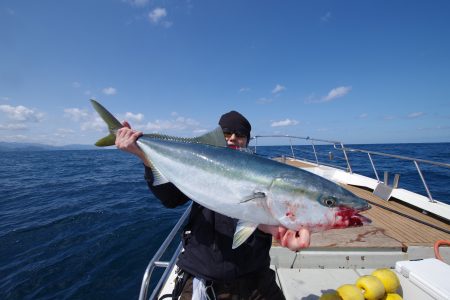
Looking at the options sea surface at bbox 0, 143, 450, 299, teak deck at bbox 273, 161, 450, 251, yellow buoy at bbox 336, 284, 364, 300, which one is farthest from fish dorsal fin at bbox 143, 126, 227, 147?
sea surface at bbox 0, 143, 450, 299

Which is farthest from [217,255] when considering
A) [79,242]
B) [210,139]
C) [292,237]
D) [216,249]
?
[79,242]

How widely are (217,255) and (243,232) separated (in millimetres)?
676

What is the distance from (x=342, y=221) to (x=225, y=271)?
1354 millimetres

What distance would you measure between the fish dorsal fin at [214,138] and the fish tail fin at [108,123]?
1.19 m

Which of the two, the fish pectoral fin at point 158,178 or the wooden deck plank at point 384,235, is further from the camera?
the wooden deck plank at point 384,235

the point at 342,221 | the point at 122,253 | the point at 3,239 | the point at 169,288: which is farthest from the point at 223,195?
the point at 3,239

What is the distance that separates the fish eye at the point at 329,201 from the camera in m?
2.21

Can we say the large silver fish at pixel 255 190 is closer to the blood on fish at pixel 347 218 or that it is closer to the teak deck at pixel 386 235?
the blood on fish at pixel 347 218

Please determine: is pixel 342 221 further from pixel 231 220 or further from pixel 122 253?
pixel 122 253

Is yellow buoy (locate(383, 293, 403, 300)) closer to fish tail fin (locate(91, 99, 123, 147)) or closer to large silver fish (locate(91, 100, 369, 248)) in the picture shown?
large silver fish (locate(91, 100, 369, 248))

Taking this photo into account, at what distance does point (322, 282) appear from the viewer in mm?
3992

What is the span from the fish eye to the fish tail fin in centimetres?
264

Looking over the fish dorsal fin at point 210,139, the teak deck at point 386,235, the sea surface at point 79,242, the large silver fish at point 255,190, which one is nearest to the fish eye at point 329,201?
the large silver fish at point 255,190

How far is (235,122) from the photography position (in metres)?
3.57
